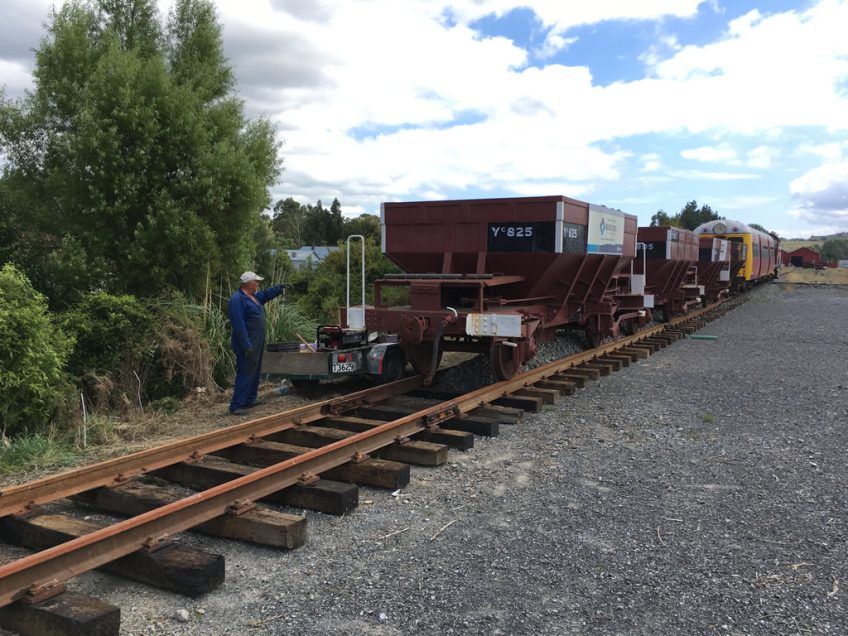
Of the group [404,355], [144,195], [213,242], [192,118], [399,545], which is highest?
[192,118]

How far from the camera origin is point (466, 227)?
27.4 ft

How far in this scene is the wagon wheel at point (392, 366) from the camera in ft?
26.4

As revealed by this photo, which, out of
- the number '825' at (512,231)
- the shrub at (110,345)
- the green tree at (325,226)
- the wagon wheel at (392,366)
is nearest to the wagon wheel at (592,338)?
the number '825' at (512,231)

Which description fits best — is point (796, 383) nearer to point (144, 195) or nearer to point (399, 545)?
point (399, 545)

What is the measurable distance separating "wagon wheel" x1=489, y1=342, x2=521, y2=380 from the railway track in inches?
19.5

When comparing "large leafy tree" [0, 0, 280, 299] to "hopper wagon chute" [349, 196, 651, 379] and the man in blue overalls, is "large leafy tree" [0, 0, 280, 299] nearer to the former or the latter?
the man in blue overalls

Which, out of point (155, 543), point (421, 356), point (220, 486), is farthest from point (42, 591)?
point (421, 356)

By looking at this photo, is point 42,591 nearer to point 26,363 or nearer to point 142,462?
point 142,462

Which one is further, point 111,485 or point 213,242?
point 213,242

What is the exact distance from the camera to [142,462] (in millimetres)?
4754

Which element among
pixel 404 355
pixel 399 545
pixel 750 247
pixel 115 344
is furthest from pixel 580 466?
pixel 750 247

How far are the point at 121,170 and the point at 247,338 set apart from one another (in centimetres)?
334

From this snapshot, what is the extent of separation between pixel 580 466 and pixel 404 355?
3388 mm

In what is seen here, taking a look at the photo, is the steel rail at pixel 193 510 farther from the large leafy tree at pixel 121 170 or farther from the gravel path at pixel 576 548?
the large leafy tree at pixel 121 170
